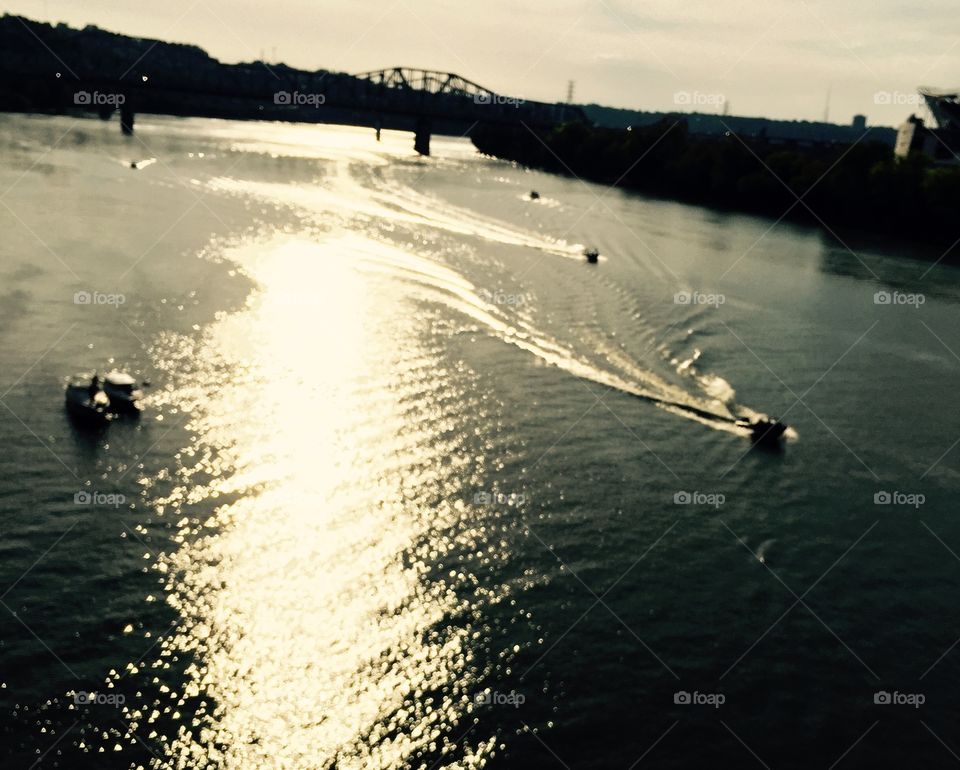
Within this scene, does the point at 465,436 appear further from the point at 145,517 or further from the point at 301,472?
the point at 145,517

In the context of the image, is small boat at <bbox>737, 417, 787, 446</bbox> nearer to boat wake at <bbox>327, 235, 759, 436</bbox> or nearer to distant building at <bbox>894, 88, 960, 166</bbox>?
boat wake at <bbox>327, 235, 759, 436</bbox>

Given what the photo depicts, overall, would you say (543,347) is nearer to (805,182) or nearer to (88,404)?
(88,404)

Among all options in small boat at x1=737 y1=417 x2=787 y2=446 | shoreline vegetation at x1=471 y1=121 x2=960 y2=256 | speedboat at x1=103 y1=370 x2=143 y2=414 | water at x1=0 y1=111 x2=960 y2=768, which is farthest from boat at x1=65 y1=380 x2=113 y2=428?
shoreline vegetation at x1=471 y1=121 x2=960 y2=256

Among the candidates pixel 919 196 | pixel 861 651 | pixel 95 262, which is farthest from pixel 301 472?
pixel 919 196

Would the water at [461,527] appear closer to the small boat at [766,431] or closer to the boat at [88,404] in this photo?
the boat at [88,404]

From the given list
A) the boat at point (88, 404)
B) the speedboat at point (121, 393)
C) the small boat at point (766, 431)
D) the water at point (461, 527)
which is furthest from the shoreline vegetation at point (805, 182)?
the boat at point (88, 404)

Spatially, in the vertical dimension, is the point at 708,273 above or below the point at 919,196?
below
